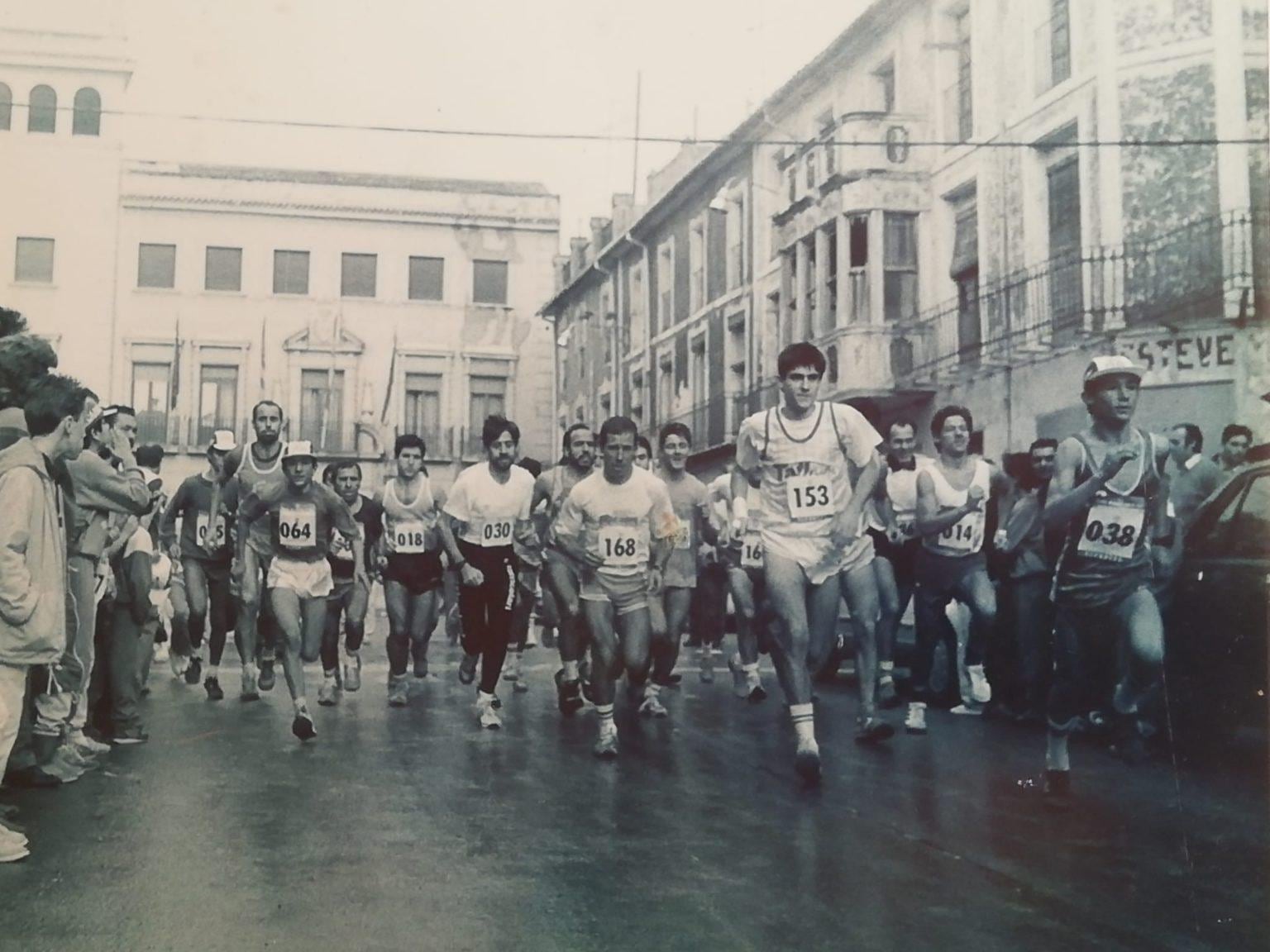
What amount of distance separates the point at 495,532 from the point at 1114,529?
479 cm

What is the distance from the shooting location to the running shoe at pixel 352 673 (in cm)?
1174

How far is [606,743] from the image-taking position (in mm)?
7594

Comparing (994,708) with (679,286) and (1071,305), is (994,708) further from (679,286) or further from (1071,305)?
(679,286)

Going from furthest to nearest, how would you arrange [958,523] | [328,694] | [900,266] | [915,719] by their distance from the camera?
[900,266] < [328,694] < [958,523] < [915,719]

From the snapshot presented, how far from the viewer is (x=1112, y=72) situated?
962cm

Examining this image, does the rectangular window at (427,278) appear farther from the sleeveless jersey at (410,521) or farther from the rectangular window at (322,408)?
the sleeveless jersey at (410,521)

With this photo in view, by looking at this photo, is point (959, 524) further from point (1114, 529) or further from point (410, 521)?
point (410, 521)

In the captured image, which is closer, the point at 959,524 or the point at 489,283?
the point at 959,524

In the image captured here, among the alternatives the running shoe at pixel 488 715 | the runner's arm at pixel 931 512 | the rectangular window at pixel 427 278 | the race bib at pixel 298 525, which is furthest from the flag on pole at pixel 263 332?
the runner's arm at pixel 931 512

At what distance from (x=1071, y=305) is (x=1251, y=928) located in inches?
329

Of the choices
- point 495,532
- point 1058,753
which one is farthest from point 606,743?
point 495,532

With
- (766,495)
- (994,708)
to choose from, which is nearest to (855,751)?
(766,495)

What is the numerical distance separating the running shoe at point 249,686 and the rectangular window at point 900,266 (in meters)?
7.73

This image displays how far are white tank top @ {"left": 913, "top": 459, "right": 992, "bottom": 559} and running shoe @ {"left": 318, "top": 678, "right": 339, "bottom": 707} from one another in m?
4.38
